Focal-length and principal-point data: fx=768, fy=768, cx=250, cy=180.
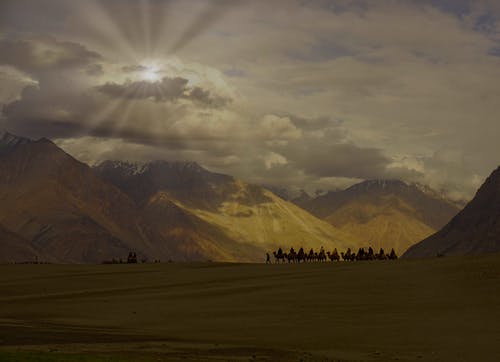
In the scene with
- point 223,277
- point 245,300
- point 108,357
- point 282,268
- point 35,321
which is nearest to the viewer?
point 108,357

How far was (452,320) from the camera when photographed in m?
38.4

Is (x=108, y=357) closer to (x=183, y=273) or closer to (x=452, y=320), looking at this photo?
(x=452, y=320)

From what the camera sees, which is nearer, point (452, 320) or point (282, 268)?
point (452, 320)

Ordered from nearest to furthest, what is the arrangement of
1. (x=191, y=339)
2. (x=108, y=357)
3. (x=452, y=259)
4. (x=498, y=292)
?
(x=108, y=357)
(x=191, y=339)
(x=498, y=292)
(x=452, y=259)

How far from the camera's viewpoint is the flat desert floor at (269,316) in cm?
3042

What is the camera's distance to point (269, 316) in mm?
43375

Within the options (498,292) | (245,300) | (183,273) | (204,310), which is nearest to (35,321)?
(204,310)

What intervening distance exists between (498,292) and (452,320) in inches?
361

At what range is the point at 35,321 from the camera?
4238 centimetres

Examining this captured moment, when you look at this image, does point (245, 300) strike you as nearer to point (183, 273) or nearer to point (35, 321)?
point (35, 321)

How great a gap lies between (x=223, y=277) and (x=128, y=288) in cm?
1081

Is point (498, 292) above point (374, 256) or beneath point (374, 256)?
beneath

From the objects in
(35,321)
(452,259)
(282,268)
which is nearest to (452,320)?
(35,321)

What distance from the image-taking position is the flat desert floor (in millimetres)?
30422
